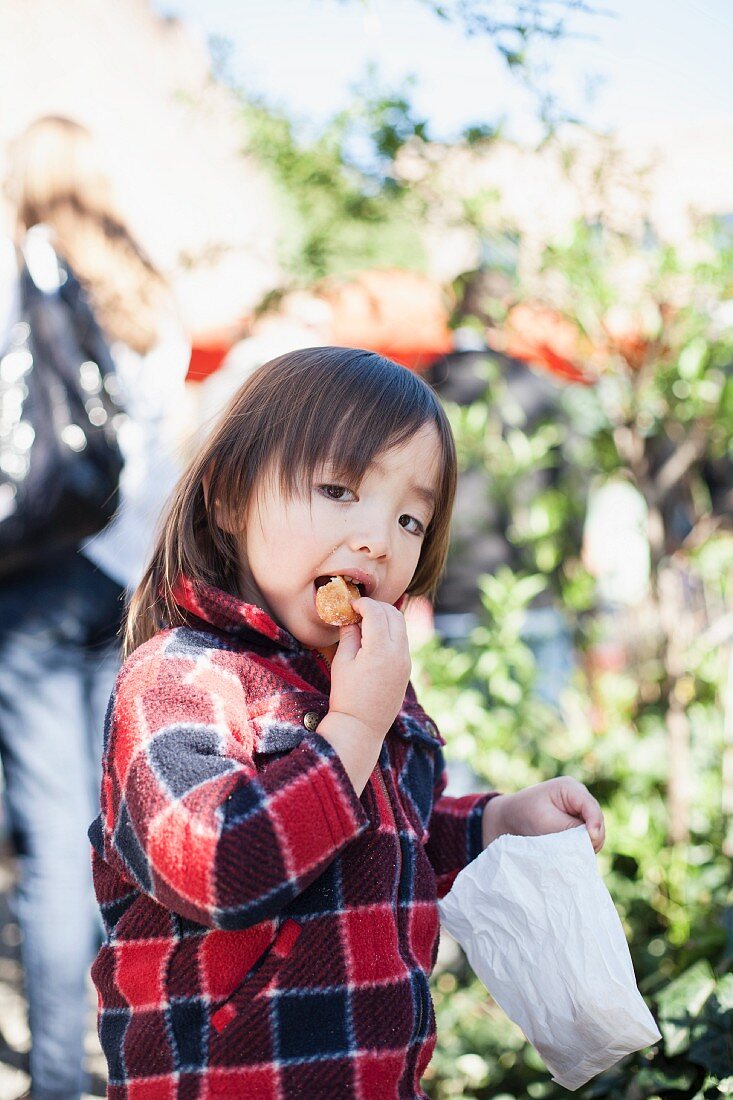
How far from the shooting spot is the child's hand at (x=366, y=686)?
0.98m

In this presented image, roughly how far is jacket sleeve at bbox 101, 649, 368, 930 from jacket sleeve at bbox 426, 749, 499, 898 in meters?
0.45

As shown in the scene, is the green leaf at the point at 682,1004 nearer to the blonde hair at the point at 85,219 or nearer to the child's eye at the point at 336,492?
the child's eye at the point at 336,492

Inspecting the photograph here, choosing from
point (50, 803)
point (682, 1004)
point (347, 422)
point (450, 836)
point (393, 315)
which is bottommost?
point (50, 803)

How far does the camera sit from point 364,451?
1.12 metres

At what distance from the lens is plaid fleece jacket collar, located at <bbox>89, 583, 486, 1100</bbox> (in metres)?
0.92

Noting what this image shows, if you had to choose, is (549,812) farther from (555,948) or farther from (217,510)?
(217,510)

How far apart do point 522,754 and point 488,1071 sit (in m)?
0.83

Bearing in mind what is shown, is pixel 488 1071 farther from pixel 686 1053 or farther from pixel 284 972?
pixel 284 972

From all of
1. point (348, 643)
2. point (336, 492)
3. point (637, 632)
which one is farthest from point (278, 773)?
point (637, 632)

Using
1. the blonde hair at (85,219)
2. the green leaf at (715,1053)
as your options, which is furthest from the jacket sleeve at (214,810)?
the blonde hair at (85,219)

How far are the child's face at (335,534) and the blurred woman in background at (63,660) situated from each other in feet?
3.44

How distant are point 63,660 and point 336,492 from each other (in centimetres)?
133

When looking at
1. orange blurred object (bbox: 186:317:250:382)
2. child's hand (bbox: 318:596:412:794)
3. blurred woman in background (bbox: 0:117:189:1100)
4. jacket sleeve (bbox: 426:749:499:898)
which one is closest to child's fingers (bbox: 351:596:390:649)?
child's hand (bbox: 318:596:412:794)

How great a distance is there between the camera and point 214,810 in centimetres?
90
